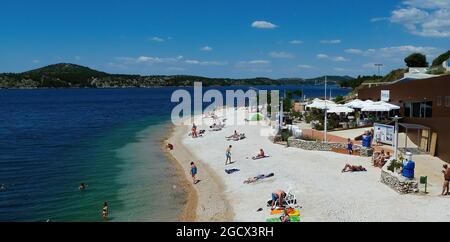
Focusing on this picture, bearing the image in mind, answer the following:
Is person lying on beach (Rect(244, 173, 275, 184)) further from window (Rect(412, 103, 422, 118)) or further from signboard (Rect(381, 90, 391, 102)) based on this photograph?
signboard (Rect(381, 90, 391, 102))

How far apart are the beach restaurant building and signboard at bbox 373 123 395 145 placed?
4.36 ft

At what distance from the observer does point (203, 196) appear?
20.7 meters

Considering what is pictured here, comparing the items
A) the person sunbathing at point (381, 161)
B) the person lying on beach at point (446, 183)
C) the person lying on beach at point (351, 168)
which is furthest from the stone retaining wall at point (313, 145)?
the person lying on beach at point (446, 183)

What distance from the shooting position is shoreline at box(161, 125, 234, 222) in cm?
1747

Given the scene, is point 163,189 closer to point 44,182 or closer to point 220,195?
point 220,195

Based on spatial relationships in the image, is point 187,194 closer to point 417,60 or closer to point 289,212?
point 289,212

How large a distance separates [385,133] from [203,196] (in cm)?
1191

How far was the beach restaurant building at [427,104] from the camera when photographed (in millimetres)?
22234

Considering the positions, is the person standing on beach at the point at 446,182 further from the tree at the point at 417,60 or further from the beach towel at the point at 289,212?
the tree at the point at 417,60

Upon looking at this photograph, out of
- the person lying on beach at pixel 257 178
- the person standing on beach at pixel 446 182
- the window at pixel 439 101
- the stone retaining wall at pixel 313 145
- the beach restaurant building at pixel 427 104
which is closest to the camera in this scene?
the person standing on beach at pixel 446 182

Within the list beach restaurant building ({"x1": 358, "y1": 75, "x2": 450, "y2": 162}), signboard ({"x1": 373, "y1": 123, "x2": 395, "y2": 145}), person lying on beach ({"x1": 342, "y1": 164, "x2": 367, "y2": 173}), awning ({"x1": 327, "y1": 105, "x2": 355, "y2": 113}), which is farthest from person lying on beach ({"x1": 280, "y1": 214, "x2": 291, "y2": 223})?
awning ({"x1": 327, "y1": 105, "x2": 355, "y2": 113})

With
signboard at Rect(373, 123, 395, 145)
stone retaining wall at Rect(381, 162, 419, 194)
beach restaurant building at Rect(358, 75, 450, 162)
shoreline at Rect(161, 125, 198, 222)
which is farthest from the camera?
signboard at Rect(373, 123, 395, 145)

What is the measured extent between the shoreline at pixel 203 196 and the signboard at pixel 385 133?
10.1 metres
